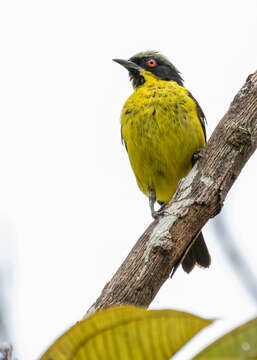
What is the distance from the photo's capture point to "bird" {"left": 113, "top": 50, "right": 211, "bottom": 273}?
456 centimetres

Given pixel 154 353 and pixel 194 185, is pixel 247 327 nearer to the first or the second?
pixel 154 353

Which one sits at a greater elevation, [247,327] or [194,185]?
[247,327]

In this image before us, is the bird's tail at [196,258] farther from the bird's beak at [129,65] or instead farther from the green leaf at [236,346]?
the green leaf at [236,346]

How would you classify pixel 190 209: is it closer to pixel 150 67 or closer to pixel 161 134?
pixel 161 134

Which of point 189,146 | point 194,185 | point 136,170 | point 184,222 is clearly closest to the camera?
point 184,222

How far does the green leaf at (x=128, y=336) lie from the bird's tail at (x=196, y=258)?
384 cm

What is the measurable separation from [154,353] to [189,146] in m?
3.83

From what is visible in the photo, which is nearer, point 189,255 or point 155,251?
point 155,251

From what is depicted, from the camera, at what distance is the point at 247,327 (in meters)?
0.72

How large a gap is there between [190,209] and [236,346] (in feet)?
6.59

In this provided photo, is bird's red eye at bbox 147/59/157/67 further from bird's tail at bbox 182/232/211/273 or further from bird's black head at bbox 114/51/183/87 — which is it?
bird's tail at bbox 182/232/211/273

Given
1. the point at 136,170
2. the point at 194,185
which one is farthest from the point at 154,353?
the point at 136,170

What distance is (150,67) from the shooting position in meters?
5.60

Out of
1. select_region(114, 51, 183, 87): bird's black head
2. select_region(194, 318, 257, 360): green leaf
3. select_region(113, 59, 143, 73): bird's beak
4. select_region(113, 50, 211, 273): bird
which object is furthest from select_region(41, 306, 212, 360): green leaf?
select_region(113, 59, 143, 73): bird's beak
